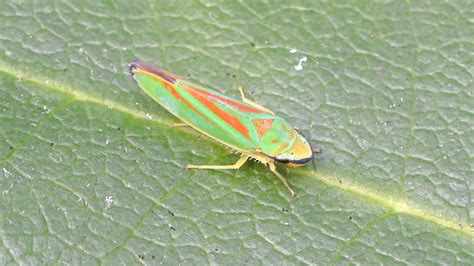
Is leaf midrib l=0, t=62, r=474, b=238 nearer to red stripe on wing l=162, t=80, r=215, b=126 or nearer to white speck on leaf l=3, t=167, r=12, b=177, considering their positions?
red stripe on wing l=162, t=80, r=215, b=126

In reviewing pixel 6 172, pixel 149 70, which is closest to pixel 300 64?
pixel 149 70

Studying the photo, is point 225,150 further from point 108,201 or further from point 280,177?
point 108,201

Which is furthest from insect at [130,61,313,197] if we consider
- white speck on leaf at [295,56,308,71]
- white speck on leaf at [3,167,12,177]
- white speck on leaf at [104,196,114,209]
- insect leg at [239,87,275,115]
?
white speck on leaf at [3,167,12,177]

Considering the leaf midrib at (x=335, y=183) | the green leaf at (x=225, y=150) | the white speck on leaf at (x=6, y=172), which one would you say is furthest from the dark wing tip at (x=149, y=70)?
the white speck on leaf at (x=6, y=172)

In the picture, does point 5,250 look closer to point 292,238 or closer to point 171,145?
point 171,145

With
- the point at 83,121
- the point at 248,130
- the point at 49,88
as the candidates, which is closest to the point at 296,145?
the point at 248,130
